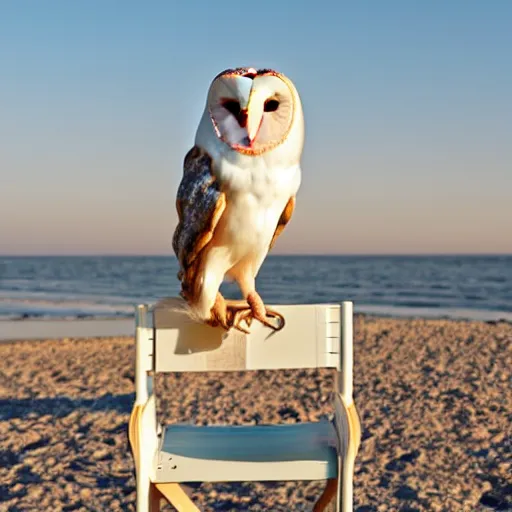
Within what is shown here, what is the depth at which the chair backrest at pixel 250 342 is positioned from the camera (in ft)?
5.70

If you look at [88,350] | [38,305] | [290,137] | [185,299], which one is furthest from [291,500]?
[38,305]

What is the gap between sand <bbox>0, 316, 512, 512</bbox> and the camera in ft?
9.95

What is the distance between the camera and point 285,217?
1.88 metres

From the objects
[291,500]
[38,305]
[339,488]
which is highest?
[38,305]

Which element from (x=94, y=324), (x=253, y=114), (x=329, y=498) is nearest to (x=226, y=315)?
(x=253, y=114)

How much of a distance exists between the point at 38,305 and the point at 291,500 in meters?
11.7

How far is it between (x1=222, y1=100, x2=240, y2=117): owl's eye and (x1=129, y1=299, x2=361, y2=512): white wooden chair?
1.76 feet

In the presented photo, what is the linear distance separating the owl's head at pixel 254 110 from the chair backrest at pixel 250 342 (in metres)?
0.46

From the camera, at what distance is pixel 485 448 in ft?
11.6

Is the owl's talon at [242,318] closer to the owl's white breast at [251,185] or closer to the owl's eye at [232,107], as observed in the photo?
the owl's white breast at [251,185]

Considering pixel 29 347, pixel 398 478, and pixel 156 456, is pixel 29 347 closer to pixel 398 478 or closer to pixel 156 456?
pixel 398 478

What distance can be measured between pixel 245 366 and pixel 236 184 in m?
0.50

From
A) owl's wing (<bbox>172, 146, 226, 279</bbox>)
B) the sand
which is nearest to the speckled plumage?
owl's wing (<bbox>172, 146, 226, 279</bbox>)

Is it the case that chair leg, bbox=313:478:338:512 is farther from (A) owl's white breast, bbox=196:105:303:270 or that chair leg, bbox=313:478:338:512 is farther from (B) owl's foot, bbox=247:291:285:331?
(A) owl's white breast, bbox=196:105:303:270
